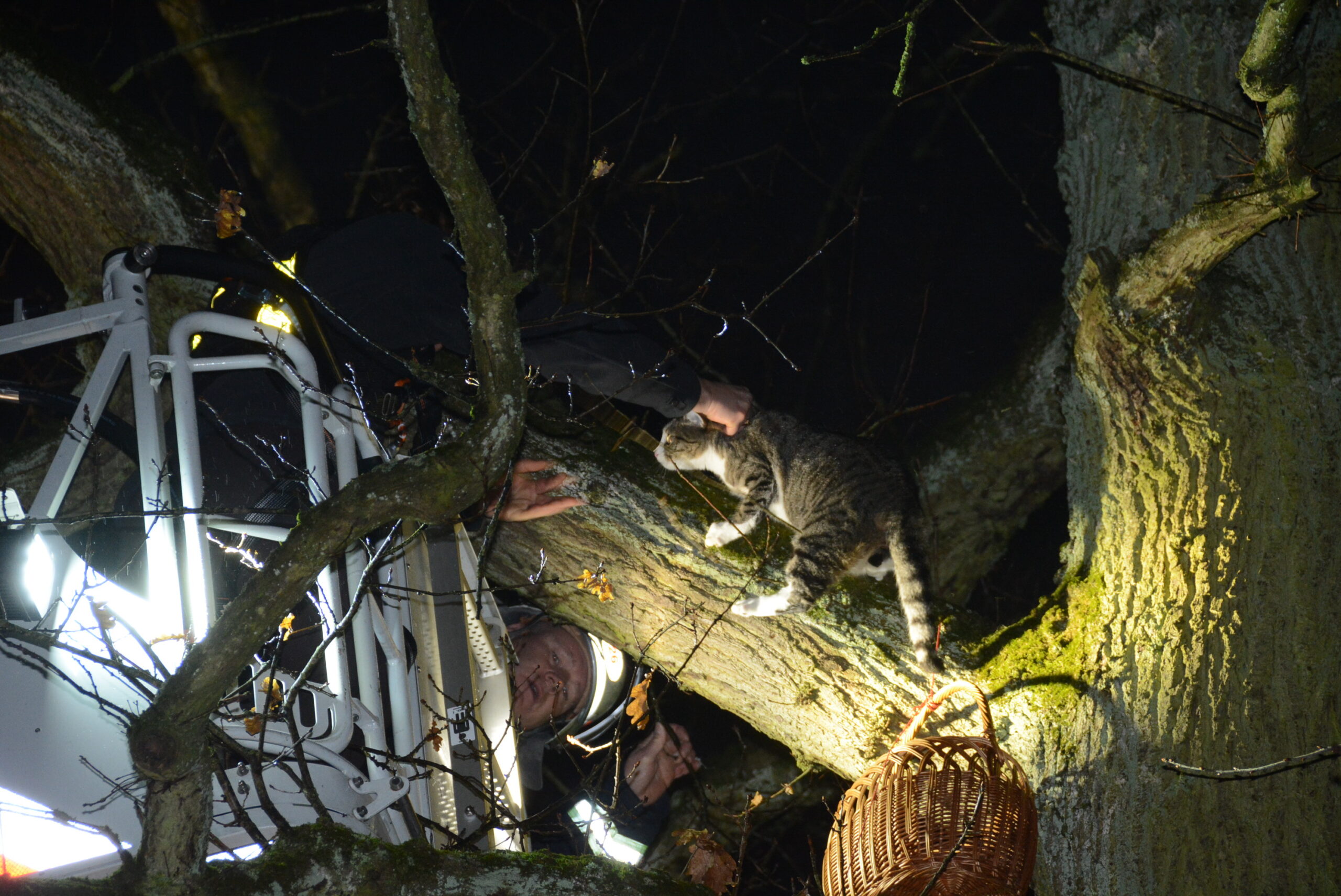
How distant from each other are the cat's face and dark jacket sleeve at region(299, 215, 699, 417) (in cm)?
150

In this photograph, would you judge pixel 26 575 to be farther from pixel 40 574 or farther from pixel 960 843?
pixel 960 843

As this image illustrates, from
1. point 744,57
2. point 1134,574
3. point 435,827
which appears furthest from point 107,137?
point 744,57

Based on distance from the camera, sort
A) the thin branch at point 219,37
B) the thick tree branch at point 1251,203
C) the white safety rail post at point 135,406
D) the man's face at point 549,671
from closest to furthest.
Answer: the thick tree branch at point 1251,203 → the white safety rail post at point 135,406 → the thin branch at point 219,37 → the man's face at point 549,671

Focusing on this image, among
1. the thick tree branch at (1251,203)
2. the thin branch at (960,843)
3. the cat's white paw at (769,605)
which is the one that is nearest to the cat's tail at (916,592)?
the cat's white paw at (769,605)

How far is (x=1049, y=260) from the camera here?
7758 mm

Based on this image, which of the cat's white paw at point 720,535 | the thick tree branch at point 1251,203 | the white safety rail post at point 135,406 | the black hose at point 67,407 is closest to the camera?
the thick tree branch at point 1251,203

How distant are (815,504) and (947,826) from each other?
2.21m

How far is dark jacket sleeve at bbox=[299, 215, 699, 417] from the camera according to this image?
314 centimetres

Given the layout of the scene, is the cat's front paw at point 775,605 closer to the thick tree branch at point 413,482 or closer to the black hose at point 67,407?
the thick tree branch at point 413,482

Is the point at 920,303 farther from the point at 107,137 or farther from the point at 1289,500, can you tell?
the point at 107,137

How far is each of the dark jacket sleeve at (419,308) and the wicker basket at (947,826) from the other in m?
1.61

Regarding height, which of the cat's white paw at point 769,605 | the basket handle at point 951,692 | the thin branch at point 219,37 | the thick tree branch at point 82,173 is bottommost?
the basket handle at point 951,692

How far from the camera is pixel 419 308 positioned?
3.18 meters

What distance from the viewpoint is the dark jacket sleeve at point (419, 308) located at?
124 inches
